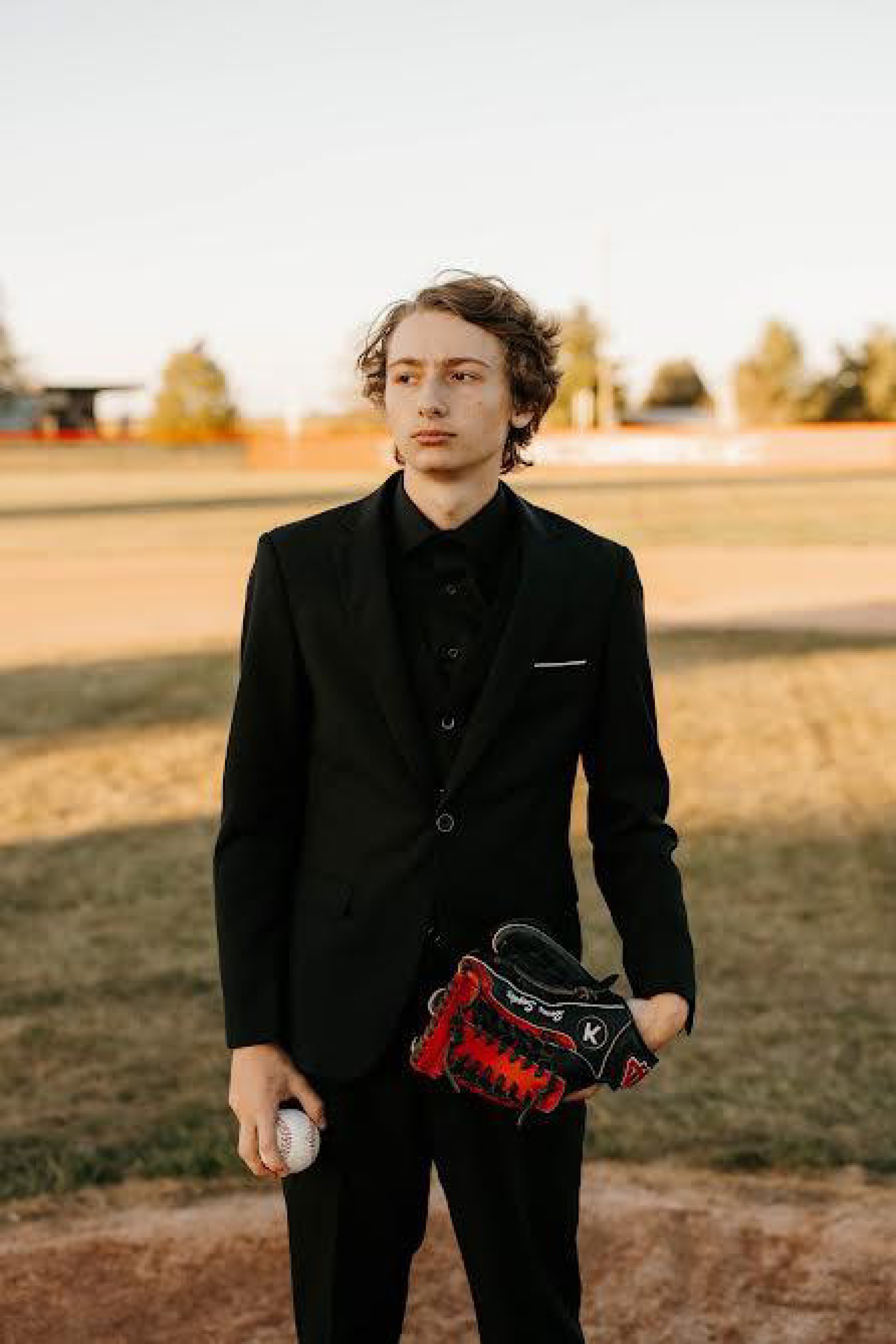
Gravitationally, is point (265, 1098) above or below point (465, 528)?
below

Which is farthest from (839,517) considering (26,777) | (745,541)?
(26,777)

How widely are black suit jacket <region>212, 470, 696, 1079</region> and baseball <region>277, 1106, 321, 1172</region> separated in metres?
0.08

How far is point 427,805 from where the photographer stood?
2.20 meters

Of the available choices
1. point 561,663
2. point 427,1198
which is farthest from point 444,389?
point 427,1198

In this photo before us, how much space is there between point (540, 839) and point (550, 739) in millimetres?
155

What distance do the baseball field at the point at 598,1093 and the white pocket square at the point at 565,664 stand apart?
1.80 meters

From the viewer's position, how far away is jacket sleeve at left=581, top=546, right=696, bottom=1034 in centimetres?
226

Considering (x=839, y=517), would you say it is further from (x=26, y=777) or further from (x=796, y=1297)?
(x=796, y=1297)

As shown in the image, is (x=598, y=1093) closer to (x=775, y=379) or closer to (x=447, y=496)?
(x=447, y=496)

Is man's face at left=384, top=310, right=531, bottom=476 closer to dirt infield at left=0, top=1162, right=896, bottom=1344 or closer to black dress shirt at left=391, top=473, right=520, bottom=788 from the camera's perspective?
black dress shirt at left=391, top=473, right=520, bottom=788

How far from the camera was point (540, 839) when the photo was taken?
229cm

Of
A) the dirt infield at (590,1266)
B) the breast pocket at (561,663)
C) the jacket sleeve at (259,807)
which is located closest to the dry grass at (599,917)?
the dirt infield at (590,1266)

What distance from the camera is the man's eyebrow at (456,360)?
7.11 feet

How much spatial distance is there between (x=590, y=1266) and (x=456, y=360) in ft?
7.64
